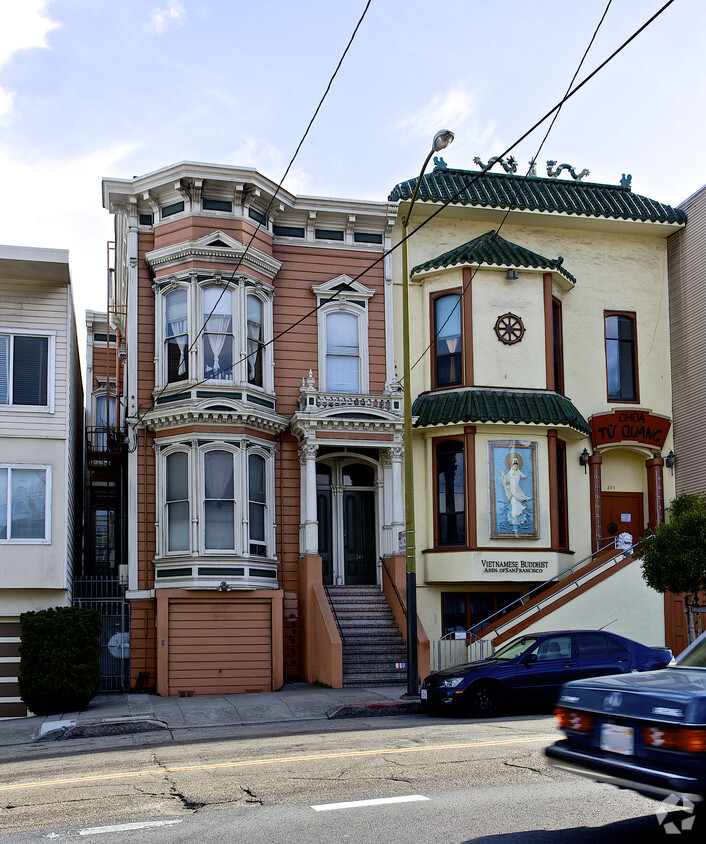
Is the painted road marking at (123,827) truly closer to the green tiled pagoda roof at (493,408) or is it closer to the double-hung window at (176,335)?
the double-hung window at (176,335)

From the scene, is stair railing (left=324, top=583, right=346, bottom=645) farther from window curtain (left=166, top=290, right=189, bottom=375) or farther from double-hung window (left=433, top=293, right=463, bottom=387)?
window curtain (left=166, top=290, right=189, bottom=375)

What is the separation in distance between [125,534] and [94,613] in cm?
596

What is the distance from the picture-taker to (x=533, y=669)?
15.7m

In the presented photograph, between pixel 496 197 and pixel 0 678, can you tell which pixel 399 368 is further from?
pixel 0 678

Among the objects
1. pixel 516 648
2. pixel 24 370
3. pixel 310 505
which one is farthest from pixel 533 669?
pixel 24 370

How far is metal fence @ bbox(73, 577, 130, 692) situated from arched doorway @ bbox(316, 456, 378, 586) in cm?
470

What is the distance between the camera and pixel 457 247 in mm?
24391

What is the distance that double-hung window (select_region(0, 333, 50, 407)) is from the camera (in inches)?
768

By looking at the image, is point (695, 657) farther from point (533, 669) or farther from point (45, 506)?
point (45, 506)

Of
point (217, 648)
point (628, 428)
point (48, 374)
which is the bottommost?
point (217, 648)

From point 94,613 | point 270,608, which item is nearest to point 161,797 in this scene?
point 94,613

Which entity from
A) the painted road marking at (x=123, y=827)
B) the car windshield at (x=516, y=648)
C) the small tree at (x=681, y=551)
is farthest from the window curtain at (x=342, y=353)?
the painted road marking at (x=123, y=827)

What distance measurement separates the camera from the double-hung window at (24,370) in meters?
19.5

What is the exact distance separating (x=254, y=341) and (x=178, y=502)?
3.94 meters
